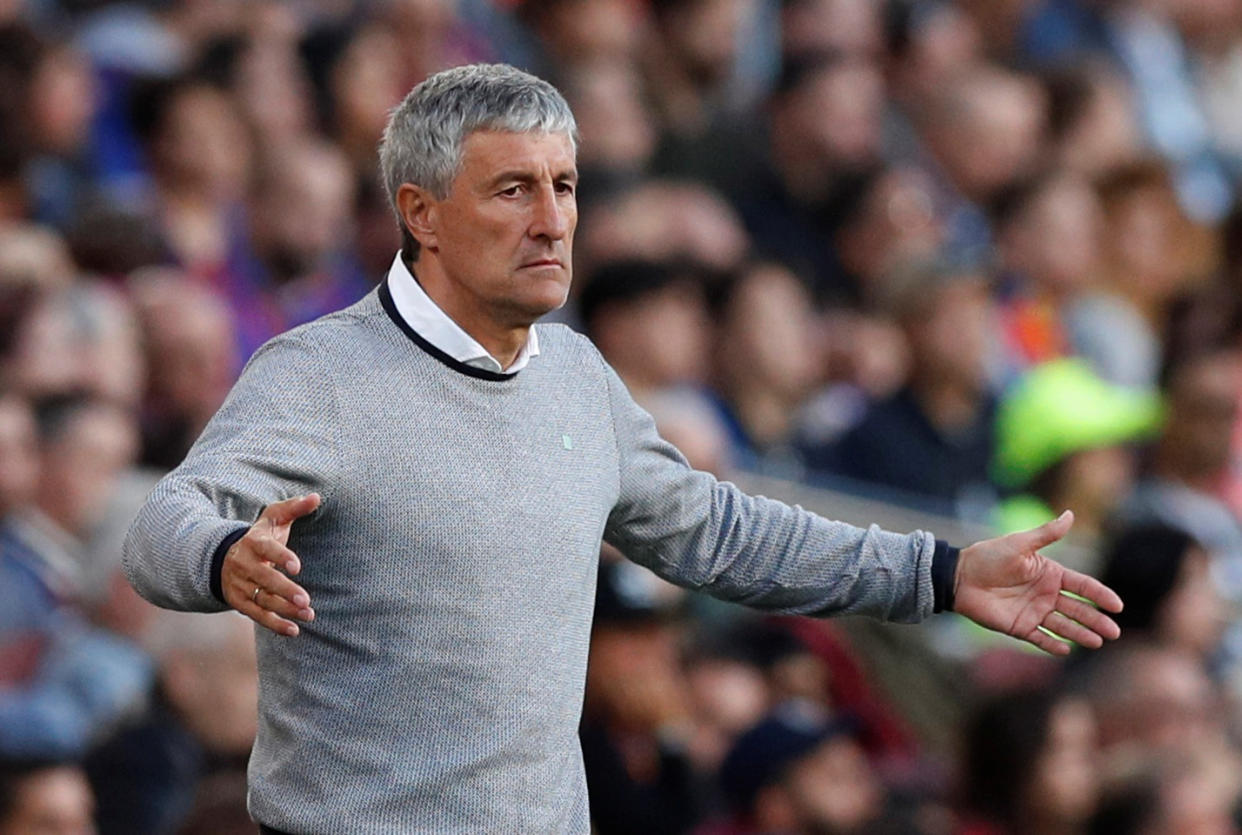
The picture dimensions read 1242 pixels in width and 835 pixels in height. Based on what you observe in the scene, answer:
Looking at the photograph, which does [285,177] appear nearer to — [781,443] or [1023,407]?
[781,443]

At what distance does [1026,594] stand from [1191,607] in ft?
11.7

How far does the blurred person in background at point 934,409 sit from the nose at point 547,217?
408cm

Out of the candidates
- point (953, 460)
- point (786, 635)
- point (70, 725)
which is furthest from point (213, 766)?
point (953, 460)

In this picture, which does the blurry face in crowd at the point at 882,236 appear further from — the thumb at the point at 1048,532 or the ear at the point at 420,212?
the ear at the point at 420,212

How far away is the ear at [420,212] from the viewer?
3.34 m

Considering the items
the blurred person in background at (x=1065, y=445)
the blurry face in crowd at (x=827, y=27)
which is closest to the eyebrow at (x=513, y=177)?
the blurred person in background at (x=1065, y=445)

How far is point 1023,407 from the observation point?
310 inches

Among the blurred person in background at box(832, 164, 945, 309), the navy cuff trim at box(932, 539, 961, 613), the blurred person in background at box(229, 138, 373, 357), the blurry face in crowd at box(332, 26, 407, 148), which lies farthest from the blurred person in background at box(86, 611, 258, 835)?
the blurred person in background at box(832, 164, 945, 309)

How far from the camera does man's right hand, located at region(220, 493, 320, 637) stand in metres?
2.74

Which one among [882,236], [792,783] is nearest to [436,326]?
[792,783]

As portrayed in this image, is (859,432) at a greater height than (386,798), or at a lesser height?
lesser

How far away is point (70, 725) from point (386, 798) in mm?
2272

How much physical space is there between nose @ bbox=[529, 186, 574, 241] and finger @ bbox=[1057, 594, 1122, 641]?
994 mm

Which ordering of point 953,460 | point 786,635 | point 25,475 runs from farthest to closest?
1. point 953,460
2. point 786,635
3. point 25,475
